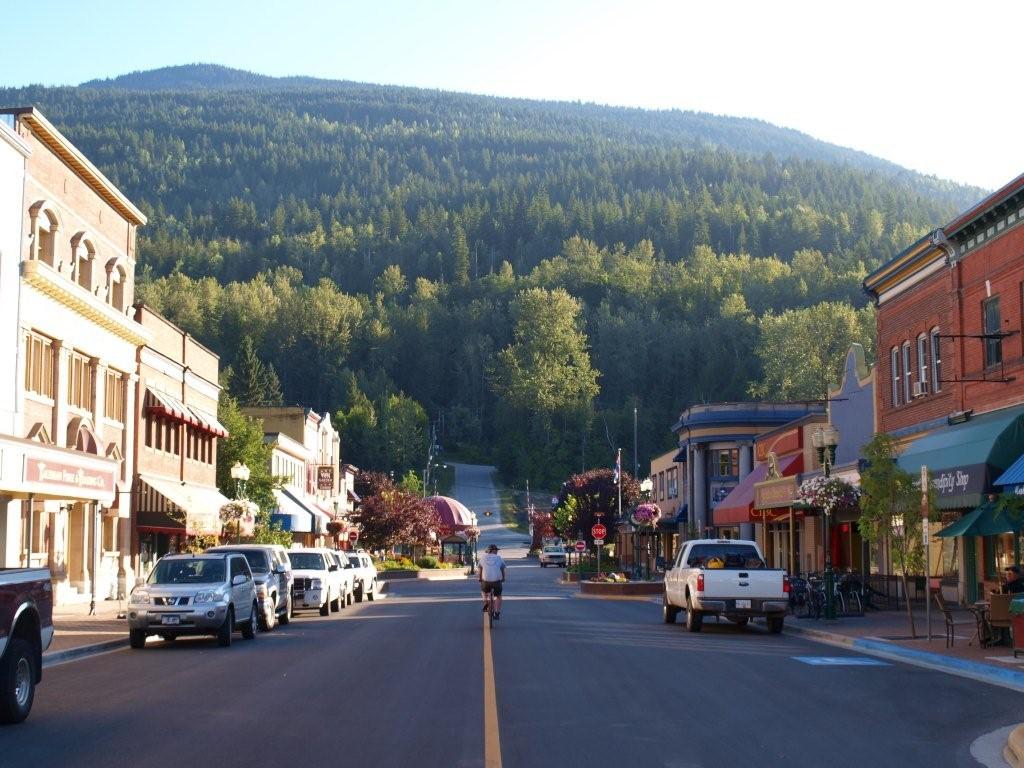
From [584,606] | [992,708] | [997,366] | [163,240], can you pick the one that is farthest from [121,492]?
[163,240]

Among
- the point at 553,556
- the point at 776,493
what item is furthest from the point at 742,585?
the point at 553,556

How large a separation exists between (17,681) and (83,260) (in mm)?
28499

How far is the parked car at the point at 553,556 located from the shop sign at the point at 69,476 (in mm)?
72759

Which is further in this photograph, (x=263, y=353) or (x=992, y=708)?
(x=263, y=353)

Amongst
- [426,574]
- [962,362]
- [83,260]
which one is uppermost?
[83,260]

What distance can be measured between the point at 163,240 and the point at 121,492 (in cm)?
15455

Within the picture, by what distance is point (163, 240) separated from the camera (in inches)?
7470

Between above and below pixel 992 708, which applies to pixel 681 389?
above

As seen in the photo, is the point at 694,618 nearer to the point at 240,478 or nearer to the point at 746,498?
the point at 240,478

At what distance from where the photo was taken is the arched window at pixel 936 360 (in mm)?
33375

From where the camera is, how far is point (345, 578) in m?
40.5

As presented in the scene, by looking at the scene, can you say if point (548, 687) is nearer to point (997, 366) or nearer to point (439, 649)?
point (439, 649)

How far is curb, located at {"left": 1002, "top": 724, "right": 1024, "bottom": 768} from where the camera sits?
1105 cm

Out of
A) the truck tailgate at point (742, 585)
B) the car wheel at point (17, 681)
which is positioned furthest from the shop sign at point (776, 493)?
the car wheel at point (17, 681)
